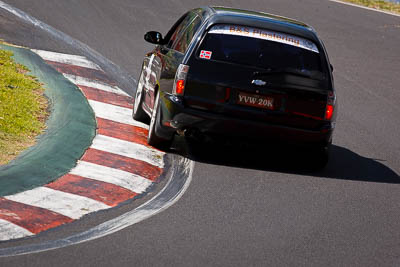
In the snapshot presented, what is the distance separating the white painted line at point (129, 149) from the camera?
33.6 ft

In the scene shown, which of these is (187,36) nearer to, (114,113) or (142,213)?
(114,113)

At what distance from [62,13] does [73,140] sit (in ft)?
33.7

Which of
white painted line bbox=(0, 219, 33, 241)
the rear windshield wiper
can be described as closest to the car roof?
the rear windshield wiper

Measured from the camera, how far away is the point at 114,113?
41.1 ft

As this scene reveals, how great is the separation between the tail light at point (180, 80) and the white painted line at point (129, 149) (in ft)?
2.45

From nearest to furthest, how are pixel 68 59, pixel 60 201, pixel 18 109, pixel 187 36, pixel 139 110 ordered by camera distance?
1. pixel 60 201
2. pixel 187 36
3. pixel 18 109
4. pixel 139 110
5. pixel 68 59

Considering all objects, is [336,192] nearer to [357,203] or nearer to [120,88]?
[357,203]

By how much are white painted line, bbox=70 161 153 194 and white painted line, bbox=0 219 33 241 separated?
1785 mm

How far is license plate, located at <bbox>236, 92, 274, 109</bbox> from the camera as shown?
10055 millimetres

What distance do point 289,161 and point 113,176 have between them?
245 centimetres

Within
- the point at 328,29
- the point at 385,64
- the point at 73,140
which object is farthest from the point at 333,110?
the point at 328,29

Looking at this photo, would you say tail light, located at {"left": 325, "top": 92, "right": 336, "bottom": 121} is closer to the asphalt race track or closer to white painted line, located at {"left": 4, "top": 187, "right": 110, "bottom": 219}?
the asphalt race track

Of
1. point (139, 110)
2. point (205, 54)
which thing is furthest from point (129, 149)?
point (139, 110)

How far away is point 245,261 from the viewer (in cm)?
688
